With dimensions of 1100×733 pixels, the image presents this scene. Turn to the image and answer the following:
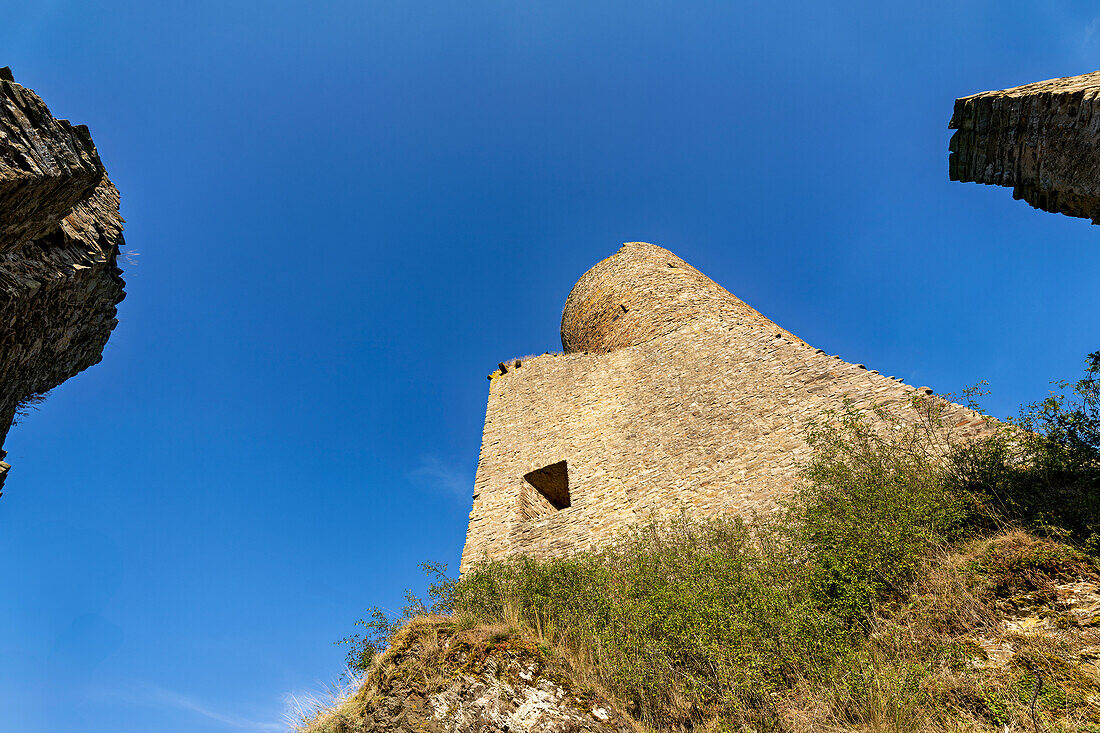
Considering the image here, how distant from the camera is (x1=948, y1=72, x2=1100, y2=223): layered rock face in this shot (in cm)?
382

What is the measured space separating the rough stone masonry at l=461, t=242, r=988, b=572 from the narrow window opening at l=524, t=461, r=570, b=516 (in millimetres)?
34

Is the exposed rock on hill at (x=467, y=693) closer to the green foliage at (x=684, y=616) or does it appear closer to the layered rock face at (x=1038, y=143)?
the green foliage at (x=684, y=616)

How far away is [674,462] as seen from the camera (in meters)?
8.73

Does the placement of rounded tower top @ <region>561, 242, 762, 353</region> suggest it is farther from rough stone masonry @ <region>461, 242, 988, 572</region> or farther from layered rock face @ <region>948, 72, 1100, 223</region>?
layered rock face @ <region>948, 72, 1100, 223</region>

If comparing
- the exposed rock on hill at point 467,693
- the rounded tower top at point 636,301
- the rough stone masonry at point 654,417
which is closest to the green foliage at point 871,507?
the rough stone masonry at point 654,417

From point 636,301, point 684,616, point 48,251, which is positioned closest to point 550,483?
point 636,301

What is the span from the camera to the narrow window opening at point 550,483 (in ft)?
33.8

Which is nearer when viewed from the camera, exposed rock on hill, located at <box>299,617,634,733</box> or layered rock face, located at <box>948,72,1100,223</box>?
layered rock face, located at <box>948,72,1100,223</box>

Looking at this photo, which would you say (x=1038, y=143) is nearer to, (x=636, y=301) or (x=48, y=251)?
(x=48, y=251)

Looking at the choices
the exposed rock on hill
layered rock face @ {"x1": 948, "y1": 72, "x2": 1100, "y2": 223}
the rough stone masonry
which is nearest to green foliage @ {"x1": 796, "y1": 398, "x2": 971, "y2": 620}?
the rough stone masonry

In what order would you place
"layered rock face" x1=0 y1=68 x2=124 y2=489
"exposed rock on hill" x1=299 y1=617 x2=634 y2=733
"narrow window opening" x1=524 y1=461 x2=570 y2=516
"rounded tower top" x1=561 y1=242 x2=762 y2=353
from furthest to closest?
"rounded tower top" x1=561 y1=242 x2=762 y2=353, "narrow window opening" x1=524 y1=461 x2=570 y2=516, "exposed rock on hill" x1=299 y1=617 x2=634 y2=733, "layered rock face" x1=0 y1=68 x2=124 y2=489

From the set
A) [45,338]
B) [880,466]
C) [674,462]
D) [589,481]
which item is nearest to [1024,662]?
[880,466]

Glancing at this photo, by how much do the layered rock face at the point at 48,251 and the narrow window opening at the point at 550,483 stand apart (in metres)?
6.91

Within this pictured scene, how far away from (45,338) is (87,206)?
4.49ft
